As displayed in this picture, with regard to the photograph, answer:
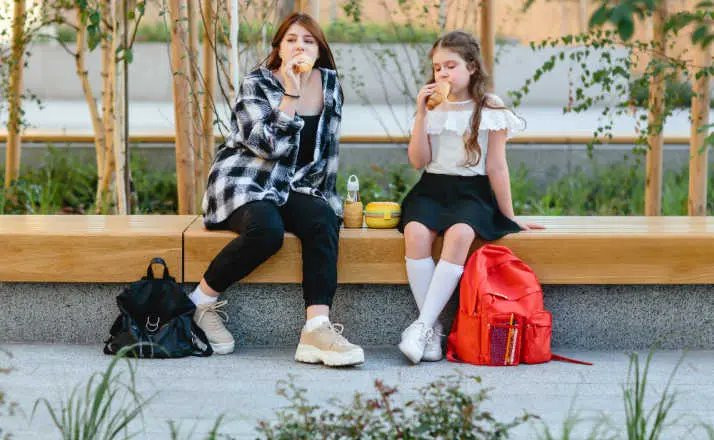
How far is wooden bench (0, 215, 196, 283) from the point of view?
3.57m

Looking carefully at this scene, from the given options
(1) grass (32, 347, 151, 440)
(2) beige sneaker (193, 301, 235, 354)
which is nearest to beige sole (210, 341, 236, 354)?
(2) beige sneaker (193, 301, 235, 354)

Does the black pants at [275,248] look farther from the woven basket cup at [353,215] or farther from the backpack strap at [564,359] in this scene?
the backpack strap at [564,359]

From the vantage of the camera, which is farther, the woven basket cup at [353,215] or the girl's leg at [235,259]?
the woven basket cup at [353,215]

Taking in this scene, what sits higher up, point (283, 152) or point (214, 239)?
point (283, 152)

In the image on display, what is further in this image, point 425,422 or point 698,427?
point 698,427

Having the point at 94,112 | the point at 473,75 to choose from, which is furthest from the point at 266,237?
the point at 94,112

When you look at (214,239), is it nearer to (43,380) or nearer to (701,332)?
(43,380)

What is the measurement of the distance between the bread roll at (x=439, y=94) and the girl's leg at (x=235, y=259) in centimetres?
69

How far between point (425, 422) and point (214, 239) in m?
1.60

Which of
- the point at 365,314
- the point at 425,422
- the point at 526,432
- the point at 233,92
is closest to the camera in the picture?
the point at 425,422

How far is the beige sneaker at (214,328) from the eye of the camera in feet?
11.7

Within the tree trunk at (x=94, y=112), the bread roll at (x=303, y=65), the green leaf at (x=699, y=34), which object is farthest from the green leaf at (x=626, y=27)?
the tree trunk at (x=94, y=112)

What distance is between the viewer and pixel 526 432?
275 cm

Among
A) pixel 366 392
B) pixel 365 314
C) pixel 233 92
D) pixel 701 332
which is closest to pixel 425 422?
pixel 366 392
